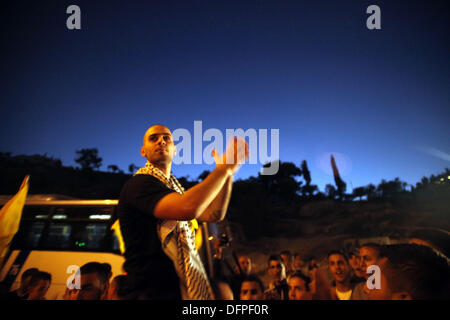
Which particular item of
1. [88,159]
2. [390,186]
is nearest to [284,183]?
[390,186]

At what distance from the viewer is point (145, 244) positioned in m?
1.28

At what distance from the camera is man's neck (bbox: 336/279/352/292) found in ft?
14.7

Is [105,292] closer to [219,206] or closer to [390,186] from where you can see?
[219,206]

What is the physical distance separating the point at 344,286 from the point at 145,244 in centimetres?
506

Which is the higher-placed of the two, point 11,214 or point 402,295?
point 11,214

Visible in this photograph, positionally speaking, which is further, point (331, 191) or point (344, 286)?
point (331, 191)

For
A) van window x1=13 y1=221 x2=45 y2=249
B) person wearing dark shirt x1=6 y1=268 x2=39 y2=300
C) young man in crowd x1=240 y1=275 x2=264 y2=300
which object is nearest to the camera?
young man in crowd x1=240 y1=275 x2=264 y2=300

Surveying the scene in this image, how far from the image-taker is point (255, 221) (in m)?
23.6

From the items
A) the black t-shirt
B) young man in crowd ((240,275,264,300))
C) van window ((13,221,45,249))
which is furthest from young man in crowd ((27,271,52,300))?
the black t-shirt

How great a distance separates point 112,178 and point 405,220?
1610 inches

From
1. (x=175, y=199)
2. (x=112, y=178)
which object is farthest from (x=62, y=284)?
(x=112, y=178)

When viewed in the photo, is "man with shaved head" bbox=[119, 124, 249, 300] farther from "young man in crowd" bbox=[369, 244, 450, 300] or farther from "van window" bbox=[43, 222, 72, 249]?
"van window" bbox=[43, 222, 72, 249]

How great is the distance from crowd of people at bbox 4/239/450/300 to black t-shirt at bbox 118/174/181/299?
12 cm

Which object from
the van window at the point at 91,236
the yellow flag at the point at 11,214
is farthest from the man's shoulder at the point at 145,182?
the van window at the point at 91,236
